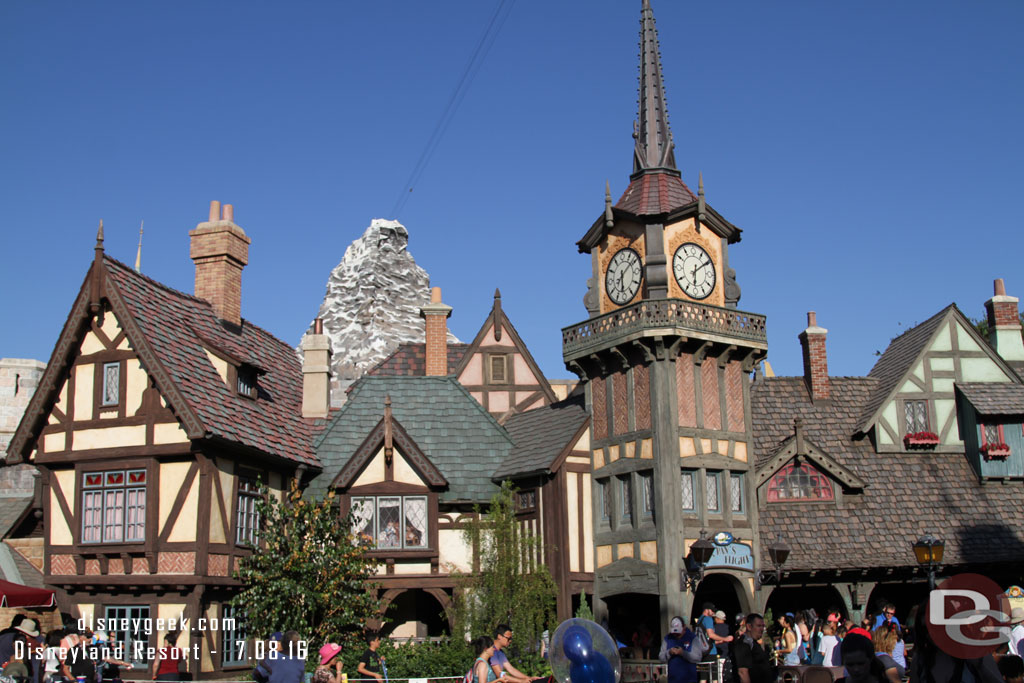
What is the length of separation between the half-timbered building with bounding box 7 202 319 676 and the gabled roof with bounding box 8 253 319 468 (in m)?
0.04

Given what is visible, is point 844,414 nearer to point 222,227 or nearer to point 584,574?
point 584,574

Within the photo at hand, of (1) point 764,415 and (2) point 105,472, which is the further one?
(1) point 764,415

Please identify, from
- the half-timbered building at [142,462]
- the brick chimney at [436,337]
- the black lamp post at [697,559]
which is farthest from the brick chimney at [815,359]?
the half-timbered building at [142,462]

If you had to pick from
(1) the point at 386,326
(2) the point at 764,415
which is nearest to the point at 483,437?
(2) the point at 764,415

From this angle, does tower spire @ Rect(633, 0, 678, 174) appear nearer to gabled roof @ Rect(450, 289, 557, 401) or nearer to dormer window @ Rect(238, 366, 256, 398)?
gabled roof @ Rect(450, 289, 557, 401)

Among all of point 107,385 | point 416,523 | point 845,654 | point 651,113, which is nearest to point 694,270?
point 651,113

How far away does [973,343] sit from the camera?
2989cm

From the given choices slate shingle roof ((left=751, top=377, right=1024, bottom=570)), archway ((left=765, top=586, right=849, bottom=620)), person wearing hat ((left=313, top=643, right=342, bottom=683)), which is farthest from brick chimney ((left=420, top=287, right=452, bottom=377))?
person wearing hat ((left=313, top=643, right=342, bottom=683))

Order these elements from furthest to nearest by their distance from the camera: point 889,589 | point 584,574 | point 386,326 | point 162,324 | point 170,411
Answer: point 386,326, point 889,589, point 584,574, point 162,324, point 170,411

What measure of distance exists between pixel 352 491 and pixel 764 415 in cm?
1124

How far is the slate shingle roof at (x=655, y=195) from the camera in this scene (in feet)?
89.1

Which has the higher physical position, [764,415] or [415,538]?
[764,415]

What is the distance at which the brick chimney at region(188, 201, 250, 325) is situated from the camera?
29234 millimetres

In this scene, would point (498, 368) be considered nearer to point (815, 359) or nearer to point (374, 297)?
point (815, 359)
